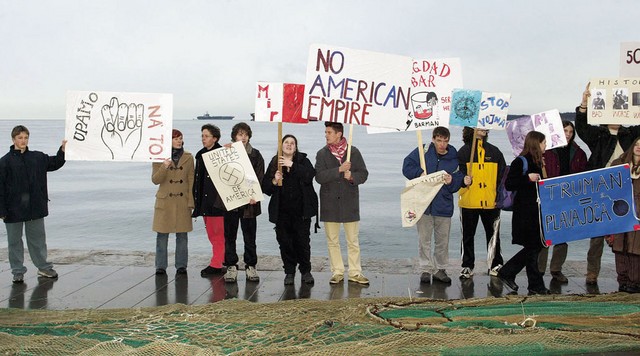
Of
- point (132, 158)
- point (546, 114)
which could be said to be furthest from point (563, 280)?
point (132, 158)

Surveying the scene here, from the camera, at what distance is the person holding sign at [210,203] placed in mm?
8328

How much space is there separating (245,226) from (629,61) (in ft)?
16.2

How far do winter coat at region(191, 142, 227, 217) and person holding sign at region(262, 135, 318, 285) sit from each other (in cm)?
73

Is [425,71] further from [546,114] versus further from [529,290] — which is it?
[529,290]

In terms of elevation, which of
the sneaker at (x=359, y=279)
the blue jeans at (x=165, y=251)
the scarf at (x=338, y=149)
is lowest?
the sneaker at (x=359, y=279)

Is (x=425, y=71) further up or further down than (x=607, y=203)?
further up

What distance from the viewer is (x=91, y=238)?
15023mm

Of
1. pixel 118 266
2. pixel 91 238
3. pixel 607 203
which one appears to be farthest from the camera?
pixel 91 238

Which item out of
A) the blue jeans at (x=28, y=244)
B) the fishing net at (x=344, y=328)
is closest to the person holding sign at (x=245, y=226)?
the fishing net at (x=344, y=328)

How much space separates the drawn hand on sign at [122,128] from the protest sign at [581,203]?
4.48m

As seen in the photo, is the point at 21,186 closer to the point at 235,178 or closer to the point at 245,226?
the point at 235,178

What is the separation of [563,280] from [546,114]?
1.96 m

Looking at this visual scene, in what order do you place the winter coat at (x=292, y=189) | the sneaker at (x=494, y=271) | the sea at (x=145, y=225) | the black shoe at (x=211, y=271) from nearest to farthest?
the winter coat at (x=292, y=189) → the sneaker at (x=494, y=271) → the black shoe at (x=211, y=271) → the sea at (x=145, y=225)

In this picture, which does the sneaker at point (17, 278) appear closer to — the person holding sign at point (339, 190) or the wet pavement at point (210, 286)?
the wet pavement at point (210, 286)
